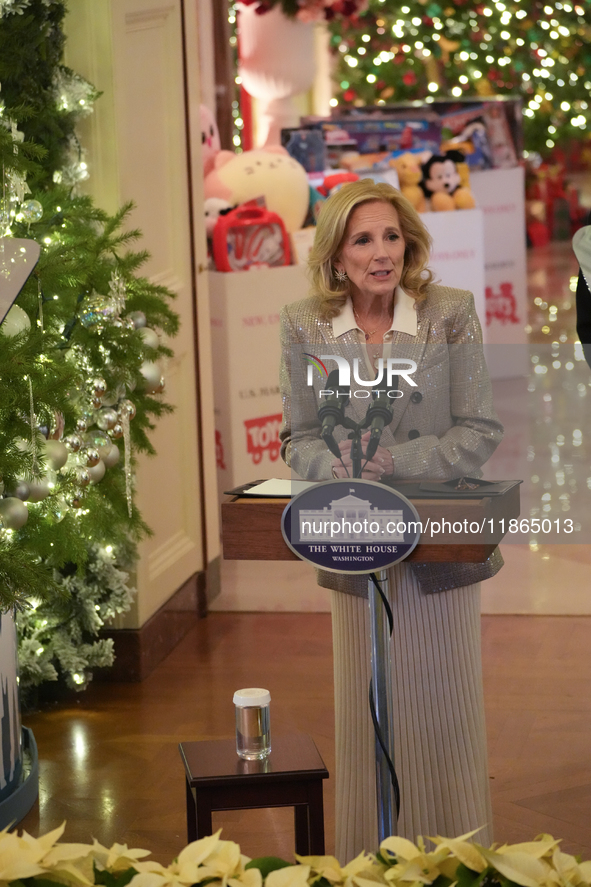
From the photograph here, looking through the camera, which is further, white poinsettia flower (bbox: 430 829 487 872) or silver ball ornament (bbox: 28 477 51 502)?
silver ball ornament (bbox: 28 477 51 502)

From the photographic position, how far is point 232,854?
1438mm

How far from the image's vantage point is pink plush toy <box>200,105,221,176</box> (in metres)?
6.60

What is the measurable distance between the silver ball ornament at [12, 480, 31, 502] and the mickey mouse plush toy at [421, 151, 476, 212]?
20.3 feet

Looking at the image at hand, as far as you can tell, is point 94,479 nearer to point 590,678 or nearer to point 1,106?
point 1,106

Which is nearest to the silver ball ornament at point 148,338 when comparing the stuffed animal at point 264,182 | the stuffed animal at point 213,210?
the stuffed animal at point 213,210

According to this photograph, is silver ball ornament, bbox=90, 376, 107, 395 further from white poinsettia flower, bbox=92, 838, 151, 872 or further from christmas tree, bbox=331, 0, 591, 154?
christmas tree, bbox=331, 0, 591, 154

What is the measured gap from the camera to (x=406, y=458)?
6.31 feet

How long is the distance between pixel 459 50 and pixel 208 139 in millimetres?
9537

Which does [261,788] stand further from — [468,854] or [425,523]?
[468,854]

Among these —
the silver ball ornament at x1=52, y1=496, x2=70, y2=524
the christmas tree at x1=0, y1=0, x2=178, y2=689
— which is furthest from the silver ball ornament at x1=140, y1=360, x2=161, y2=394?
the silver ball ornament at x1=52, y1=496, x2=70, y2=524

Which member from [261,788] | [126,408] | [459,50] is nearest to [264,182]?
[126,408]

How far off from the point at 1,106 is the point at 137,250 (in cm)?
116

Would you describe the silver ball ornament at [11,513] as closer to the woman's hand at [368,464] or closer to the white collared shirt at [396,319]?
the white collared shirt at [396,319]

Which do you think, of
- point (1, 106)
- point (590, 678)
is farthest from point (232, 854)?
point (590, 678)
